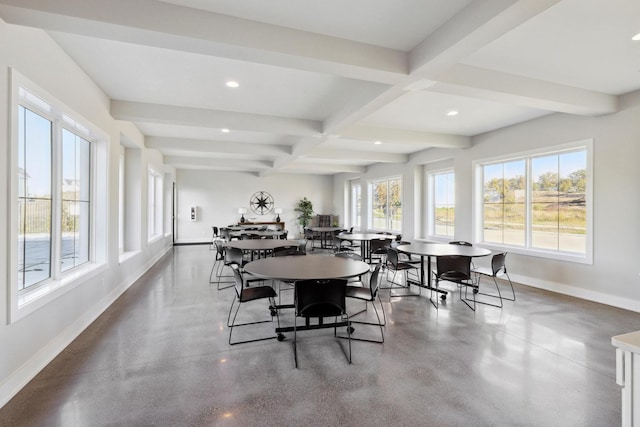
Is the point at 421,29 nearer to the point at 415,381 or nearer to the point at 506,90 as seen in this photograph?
the point at 506,90

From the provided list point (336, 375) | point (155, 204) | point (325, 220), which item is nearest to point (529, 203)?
point (336, 375)

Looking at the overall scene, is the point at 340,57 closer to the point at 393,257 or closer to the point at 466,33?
the point at 466,33

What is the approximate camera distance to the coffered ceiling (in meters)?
2.32

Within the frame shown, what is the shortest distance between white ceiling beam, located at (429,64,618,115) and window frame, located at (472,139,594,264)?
2.29 ft

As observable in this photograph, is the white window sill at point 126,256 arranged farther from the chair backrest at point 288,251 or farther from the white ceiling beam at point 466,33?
the white ceiling beam at point 466,33

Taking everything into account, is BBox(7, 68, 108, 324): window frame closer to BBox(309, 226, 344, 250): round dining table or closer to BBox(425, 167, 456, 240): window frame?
BBox(309, 226, 344, 250): round dining table

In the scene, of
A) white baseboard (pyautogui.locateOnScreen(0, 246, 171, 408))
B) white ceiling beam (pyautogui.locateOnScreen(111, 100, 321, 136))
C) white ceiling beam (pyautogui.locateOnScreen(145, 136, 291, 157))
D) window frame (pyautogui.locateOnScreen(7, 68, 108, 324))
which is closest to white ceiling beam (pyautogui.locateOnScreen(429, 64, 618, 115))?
white ceiling beam (pyautogui.locateOnScreen(111, 100, 321, 136))

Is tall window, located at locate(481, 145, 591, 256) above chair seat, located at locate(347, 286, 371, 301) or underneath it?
above

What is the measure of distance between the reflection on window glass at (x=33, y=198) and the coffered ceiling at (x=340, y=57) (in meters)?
0.85

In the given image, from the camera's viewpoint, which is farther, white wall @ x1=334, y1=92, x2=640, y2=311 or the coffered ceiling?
white wall @ x1=334, y1=92, x2=640, y2=311

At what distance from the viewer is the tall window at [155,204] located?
758 centimetres

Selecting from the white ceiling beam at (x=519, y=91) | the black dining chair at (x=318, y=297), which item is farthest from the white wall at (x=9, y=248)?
the white ceiling beam at (x=519, y=91)

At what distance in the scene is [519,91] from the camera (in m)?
3.61

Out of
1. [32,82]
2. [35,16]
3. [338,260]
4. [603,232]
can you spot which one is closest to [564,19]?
[338,260]
